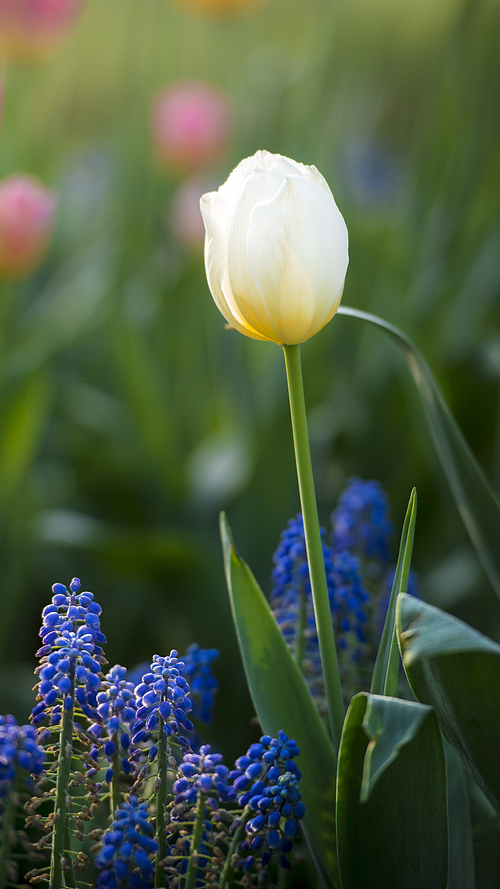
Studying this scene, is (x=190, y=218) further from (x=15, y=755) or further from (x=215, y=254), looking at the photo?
(x=15, y=755)

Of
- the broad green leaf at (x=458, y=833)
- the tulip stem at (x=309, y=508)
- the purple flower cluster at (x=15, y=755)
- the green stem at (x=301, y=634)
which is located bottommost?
the broad green leaf at (x=458, y=833)

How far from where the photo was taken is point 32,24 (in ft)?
3.95

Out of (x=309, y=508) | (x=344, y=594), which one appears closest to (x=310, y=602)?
(x=344, y=594)

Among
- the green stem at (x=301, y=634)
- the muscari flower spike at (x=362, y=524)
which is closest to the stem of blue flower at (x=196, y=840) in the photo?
the green stem at (x=301, y=634)

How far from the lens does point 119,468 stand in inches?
46.1

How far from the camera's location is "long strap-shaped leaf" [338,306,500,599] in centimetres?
41

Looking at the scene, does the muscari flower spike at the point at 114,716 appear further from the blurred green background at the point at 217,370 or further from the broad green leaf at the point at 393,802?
the blurred green background at the point at 217,370

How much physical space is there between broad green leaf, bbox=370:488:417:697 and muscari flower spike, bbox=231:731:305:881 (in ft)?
0.19

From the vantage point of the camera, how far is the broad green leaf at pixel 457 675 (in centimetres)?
27

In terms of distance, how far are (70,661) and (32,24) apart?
120 centimetres

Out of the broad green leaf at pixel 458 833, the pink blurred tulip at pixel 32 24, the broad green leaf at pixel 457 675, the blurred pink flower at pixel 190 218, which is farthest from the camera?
the blurred pink flower at pixel 190 218

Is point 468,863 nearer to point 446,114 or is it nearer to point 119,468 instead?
point 119,468

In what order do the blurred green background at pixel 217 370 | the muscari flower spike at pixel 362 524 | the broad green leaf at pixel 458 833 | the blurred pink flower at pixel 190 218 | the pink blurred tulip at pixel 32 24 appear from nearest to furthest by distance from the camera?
the broad green leaf at pixel 458 833, the muscari flower spike at pixel 362 524, the blurred green background at pixel 217 370, the pink blurred tulip at pixel 32 24, the blurred pink flower at pixel 190 218

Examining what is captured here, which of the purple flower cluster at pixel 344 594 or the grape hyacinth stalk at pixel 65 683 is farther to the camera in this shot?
the purple flower cluster at pixel 344 594
